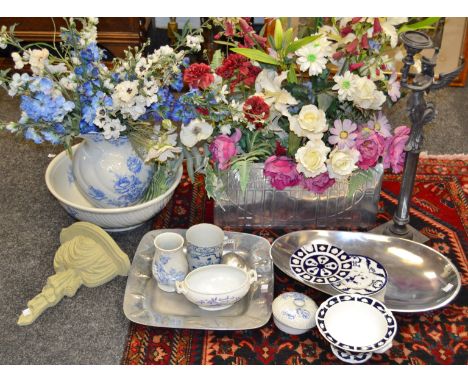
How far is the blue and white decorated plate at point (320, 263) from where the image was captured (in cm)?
129

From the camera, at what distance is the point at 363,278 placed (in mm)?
1287

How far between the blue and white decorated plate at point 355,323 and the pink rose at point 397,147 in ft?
0.97

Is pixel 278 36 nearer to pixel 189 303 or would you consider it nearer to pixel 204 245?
pixel 204 245

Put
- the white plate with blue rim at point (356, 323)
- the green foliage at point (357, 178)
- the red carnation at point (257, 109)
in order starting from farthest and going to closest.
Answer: the green foliage at point (357, 178) → the red carnation at point (257, 109) → the white plate with blue rim at point (356, 323)

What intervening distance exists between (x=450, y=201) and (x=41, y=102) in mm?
962

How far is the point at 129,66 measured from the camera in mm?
1267

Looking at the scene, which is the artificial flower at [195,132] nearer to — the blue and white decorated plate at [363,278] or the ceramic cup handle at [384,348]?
the blue and white decorated plate at [363,278]

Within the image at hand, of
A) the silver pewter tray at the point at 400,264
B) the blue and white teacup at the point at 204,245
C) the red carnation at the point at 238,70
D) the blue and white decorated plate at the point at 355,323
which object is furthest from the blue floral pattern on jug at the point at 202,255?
the red carnation at the point at 238,70

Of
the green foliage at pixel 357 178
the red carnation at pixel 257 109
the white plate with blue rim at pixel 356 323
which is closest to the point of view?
the white plate with blue rim at pixel 356 323

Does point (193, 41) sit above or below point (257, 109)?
above

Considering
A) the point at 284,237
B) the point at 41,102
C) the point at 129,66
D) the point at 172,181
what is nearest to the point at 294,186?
the point at 284,237

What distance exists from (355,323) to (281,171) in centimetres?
33

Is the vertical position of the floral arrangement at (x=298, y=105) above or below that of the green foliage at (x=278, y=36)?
below

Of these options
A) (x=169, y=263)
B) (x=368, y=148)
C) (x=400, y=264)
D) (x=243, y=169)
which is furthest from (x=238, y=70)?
(x=400, y=264)
